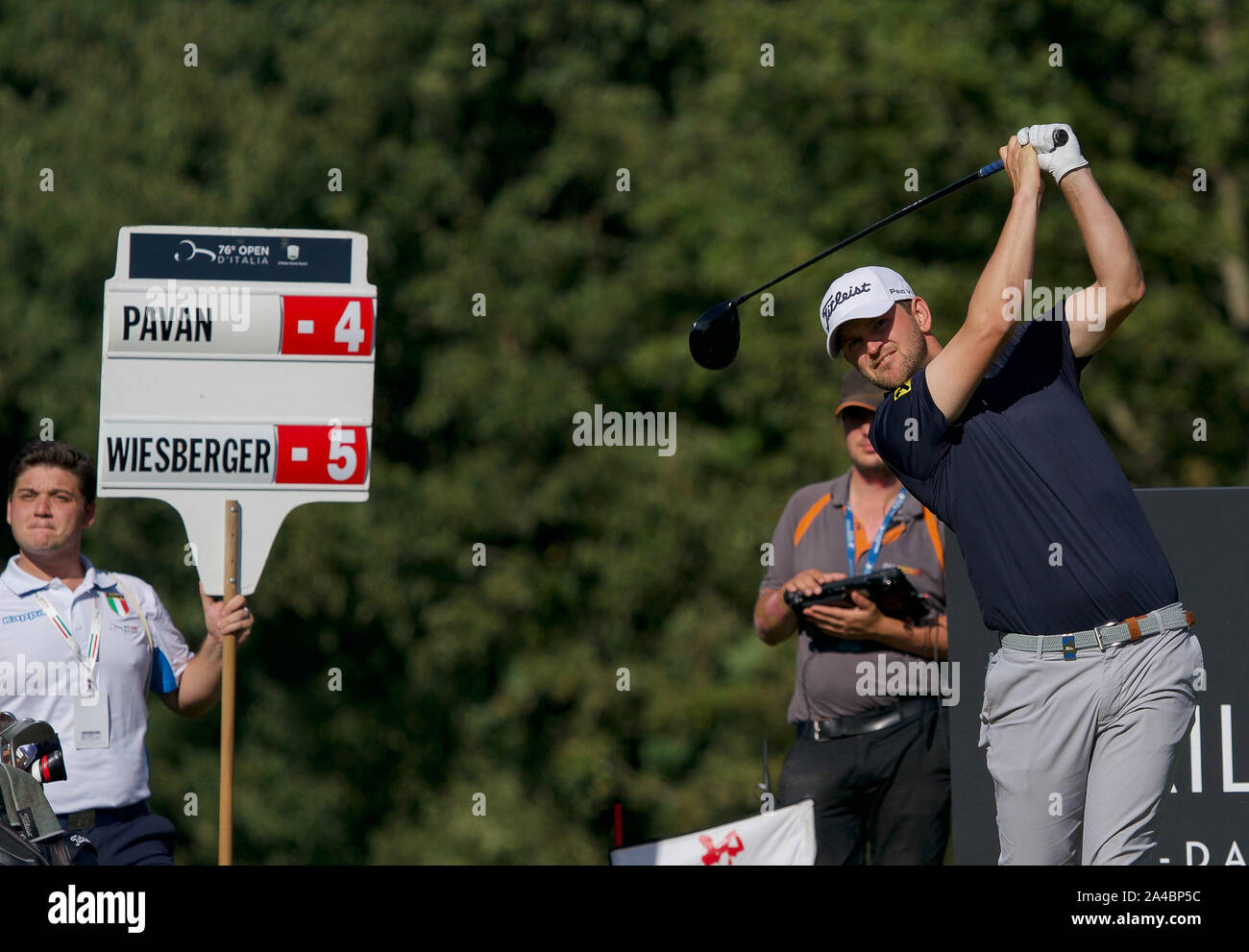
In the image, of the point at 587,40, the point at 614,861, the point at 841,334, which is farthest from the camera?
the point at 587,40

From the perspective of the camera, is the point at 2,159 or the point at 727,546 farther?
the point at 2,159

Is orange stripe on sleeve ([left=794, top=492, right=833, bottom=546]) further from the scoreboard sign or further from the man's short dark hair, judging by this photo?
the man's short dark hair

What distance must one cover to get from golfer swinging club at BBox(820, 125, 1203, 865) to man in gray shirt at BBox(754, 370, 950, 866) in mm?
1372

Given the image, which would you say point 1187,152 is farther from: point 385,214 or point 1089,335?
point 1089,335

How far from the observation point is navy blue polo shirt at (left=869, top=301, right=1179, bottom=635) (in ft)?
13.4

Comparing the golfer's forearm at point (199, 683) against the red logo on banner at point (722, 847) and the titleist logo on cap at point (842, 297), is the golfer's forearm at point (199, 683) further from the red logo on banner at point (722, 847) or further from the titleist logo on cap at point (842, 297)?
the titleist logo on cap at point (842, 297)

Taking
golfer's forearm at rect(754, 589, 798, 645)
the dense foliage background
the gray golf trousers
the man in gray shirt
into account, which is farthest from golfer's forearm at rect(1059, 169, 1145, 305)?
the dense foliage background

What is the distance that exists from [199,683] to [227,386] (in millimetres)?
1002

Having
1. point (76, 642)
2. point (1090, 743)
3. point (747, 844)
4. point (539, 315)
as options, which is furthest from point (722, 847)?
point (539, 315)

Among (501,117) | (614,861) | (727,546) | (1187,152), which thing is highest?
(501,117)

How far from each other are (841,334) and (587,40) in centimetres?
1270
